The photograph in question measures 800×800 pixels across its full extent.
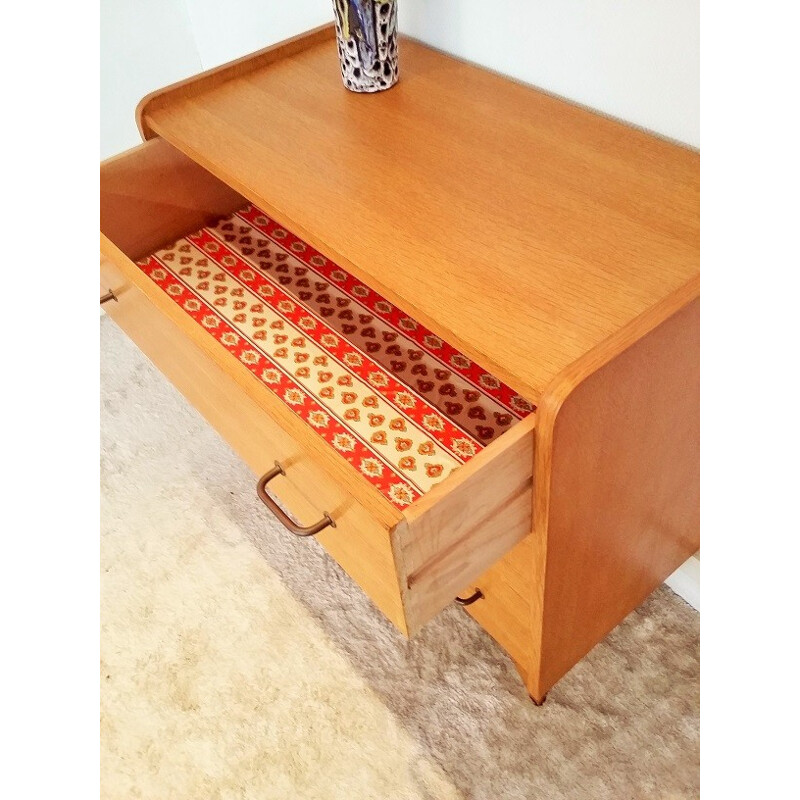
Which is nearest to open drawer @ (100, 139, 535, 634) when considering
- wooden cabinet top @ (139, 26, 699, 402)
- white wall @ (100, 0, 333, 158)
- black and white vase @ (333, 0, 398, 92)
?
wooden cabinet top @ (139, 26, 699, 402)

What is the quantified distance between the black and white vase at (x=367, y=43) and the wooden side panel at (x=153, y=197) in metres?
0.27

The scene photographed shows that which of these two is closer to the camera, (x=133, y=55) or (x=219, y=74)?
(x=219, y=74)

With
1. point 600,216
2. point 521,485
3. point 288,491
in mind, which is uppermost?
point 600,216

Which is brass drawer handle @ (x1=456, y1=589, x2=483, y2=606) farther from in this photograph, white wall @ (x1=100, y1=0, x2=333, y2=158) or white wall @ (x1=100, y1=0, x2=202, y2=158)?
white wall @ (x1=100, y1=0, x2=202, y2=158)

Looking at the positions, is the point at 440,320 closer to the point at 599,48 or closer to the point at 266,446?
the point at 266,446

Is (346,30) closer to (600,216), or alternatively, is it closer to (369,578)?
(600,216)

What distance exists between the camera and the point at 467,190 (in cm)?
87

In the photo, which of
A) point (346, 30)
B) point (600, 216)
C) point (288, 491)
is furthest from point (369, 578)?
point (346, 30)

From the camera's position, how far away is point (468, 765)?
3.38 ft

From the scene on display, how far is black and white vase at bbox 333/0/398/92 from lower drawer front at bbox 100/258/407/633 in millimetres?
394

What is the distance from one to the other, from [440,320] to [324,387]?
0.96 feet

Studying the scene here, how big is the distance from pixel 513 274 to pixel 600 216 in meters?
0.13

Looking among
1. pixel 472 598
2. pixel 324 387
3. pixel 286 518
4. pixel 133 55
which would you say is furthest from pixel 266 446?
pixel 133 55
